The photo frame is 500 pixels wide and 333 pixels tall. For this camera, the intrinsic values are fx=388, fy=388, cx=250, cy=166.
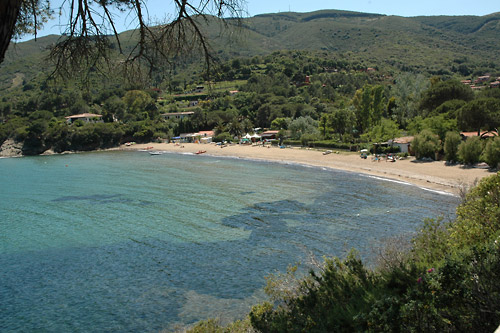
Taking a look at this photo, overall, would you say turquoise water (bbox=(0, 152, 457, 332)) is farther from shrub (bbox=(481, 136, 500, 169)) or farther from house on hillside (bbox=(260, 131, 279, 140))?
house on hillside (bbox=(260, 131, 279, 140))

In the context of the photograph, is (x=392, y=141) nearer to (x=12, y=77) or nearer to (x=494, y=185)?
(x=494, y=185)

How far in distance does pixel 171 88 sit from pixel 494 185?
8528mm

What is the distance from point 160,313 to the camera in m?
12.6

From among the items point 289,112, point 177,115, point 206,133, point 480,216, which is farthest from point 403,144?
point 177,115

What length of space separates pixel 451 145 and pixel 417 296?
3421cm

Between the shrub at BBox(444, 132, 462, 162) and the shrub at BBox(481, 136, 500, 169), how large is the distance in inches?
175

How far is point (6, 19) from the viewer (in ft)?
12.6

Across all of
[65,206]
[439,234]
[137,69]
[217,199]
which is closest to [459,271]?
[439,234]

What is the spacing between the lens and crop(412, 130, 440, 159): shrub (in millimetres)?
38375

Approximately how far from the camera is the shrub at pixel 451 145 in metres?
35.7

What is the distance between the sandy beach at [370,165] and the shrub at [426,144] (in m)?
1.26

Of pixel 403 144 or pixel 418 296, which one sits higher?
pixel 418 296

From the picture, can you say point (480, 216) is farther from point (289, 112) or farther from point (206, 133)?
point (206, 133)

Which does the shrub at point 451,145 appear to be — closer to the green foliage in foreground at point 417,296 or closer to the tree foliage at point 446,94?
the tree foliage at point 446,94
